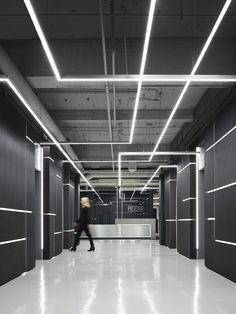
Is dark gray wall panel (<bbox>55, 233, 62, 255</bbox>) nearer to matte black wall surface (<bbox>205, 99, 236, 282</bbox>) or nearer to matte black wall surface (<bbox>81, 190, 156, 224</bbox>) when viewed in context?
matte black wall surface (<bbox>205, 99, 236, 282</bbox>)

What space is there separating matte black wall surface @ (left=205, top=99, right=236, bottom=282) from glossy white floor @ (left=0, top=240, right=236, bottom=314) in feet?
1.17

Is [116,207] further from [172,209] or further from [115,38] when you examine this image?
[115,38]

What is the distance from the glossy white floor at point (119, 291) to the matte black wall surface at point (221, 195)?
36cm

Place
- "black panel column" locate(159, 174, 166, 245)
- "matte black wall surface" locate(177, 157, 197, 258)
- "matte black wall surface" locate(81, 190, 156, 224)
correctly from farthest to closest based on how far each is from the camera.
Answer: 1. "matte black wall surface" locate(81, 190, 156, 224)
2. "black panel column" locate(159, 174, 166, 245)
3. "matte black wall surface" locate(177, 157, 197, 258)

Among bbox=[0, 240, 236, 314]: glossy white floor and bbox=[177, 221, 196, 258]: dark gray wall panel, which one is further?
bbox=[177, 221, 196, 258]: dark gray wall panel

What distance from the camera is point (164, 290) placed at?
6680 mm

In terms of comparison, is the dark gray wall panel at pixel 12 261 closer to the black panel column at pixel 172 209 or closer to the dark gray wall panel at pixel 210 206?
the dark gray wall panel at pixel 210 206

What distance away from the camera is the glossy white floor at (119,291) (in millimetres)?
5332

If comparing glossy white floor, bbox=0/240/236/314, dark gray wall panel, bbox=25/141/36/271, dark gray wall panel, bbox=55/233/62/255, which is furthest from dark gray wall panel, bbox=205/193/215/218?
dark gray wall panel, bbox=55/233/62/255

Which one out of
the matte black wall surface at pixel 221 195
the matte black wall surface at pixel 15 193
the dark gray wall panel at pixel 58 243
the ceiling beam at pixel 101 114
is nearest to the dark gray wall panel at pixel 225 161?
the matte black wall surface at pixel 221 195

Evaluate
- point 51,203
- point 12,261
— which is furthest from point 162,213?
point 12,261

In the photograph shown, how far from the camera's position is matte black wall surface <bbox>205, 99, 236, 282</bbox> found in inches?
310

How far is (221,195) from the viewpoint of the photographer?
868 cm

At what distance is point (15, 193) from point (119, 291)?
2.71 m
